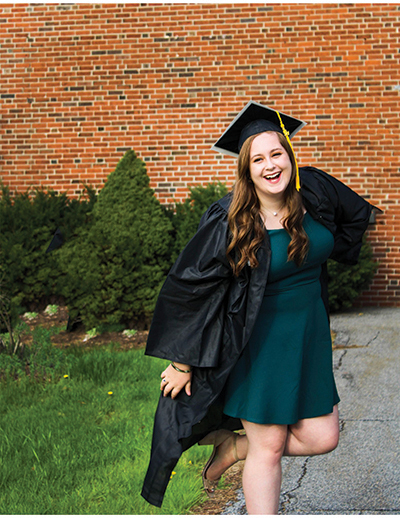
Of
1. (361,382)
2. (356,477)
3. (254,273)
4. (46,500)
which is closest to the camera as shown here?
(254,273)

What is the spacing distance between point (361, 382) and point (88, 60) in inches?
250

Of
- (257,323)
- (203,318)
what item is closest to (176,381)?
(203,318)

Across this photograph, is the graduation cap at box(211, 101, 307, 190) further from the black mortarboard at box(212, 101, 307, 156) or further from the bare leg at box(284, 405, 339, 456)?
the bare leg at box(284, 405, 339, 456)

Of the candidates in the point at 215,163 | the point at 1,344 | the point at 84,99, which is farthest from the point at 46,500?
the point at 84,99

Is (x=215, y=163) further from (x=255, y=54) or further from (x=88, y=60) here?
(x=88, y=60)

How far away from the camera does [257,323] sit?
2.38m

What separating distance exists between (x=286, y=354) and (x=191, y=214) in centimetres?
524

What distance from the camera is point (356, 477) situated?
3348 millimetres

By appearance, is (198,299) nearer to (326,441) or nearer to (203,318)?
(203,318)

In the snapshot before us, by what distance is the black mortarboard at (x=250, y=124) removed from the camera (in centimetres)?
245

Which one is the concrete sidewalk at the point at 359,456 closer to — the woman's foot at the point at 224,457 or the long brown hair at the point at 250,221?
the woman's foot at the point at 224,457

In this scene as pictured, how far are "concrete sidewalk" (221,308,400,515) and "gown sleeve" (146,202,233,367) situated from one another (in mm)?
1217

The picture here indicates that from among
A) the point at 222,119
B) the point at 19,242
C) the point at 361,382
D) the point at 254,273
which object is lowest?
the point at 361,382

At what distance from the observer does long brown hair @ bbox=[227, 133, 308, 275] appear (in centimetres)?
228
